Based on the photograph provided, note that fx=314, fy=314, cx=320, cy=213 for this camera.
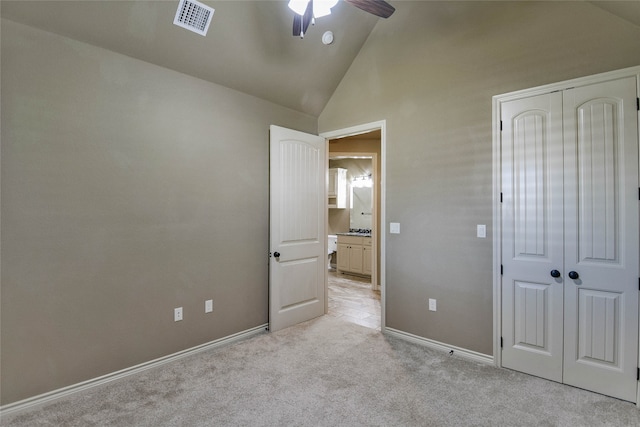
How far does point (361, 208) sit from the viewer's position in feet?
24.3

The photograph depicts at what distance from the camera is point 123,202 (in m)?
2.55

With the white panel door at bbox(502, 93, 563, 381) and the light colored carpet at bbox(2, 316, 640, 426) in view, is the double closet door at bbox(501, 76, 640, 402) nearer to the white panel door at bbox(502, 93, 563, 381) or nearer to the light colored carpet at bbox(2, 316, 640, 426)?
the white panel door at bbox(502, 93, 563, 381)

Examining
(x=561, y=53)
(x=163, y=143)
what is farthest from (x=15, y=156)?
(x=561, y=53)

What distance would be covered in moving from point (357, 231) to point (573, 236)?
5.06 meters

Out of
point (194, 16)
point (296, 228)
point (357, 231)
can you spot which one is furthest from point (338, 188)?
point (194, 16)

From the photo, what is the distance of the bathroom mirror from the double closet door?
4.59m

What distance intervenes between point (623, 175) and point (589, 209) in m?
0.30

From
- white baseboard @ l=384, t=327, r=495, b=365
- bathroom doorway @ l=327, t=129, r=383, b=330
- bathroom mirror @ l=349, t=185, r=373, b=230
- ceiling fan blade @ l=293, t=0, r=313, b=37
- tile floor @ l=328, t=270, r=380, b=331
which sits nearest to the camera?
ceiling fan blade @ l=293, t=0, r=313, b=37

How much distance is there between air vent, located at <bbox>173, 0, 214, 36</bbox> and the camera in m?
2.48

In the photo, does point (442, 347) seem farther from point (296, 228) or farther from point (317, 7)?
point (317, 7)

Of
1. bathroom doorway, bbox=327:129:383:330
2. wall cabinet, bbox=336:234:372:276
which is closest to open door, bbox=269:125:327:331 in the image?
bathroom doorway, bbox=327:129:383:330

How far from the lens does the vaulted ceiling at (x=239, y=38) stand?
7.16 feet

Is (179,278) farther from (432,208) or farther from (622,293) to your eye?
(622,293)

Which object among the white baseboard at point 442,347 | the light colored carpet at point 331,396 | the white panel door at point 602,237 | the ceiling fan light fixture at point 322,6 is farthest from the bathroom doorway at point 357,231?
the ceiling fan light fixture at point 322,6
